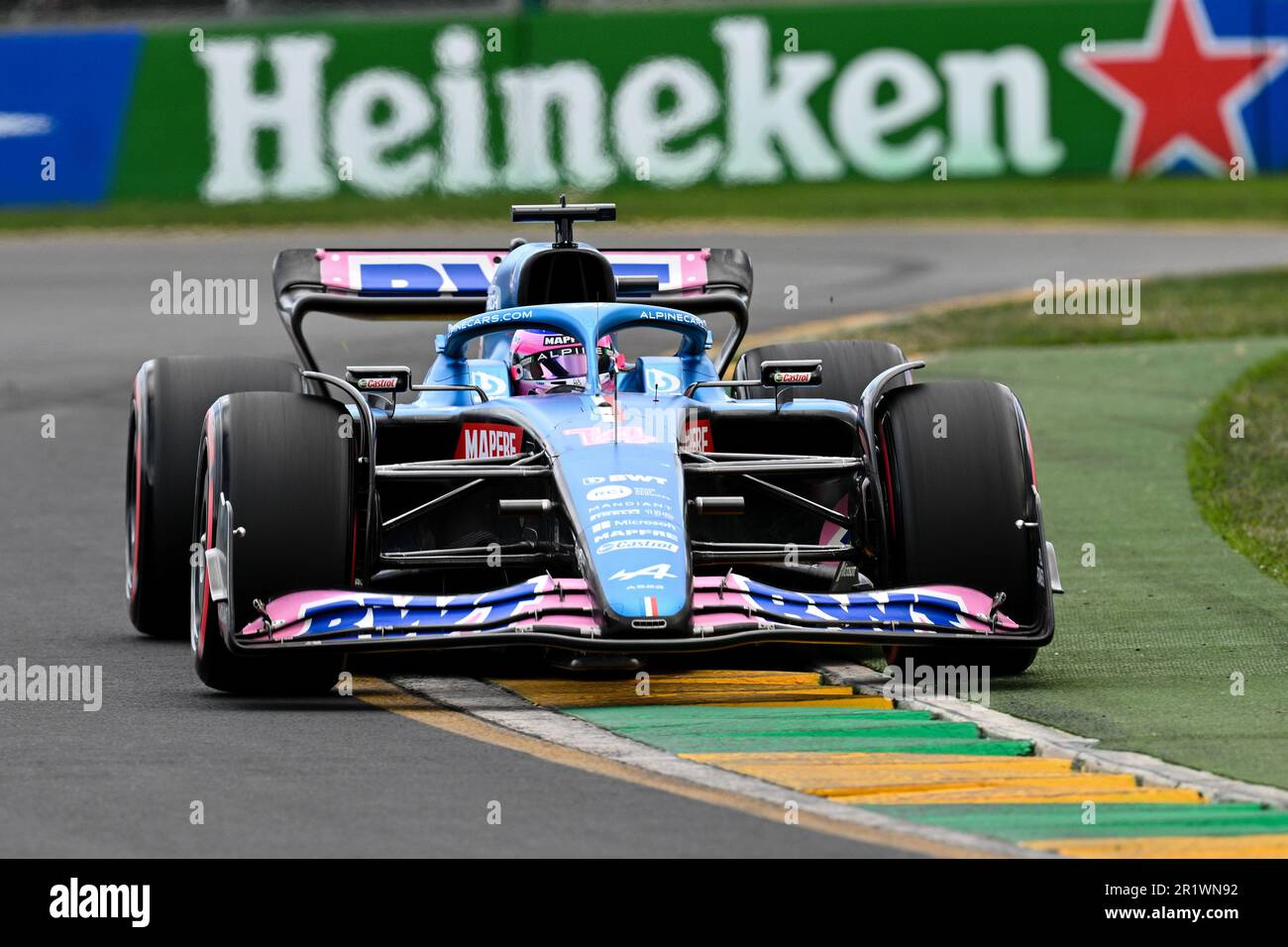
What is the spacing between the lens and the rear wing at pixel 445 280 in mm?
11047

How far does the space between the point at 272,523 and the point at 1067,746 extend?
2564 mm

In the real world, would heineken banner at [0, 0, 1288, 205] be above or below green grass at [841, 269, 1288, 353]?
above

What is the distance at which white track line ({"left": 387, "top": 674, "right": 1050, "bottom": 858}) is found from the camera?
6531mm

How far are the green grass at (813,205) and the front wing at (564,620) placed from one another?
1982cm

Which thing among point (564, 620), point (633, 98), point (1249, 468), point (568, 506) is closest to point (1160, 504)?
point (1249, 468)

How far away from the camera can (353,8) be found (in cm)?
3109

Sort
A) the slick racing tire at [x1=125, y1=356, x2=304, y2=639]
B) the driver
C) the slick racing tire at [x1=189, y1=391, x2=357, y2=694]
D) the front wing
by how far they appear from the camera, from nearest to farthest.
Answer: the front wing → the slick racing tire at [x1=189, y1=391, x2=357, y2=694] → the driver → the slick racing tire at [x1=125, y1=356, x2=304, y2=639]

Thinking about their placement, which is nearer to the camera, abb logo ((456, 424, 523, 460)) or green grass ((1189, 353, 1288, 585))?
abb logo ((456, 424, 523, 460))

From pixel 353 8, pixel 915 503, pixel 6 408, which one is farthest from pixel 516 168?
pixel 915 503

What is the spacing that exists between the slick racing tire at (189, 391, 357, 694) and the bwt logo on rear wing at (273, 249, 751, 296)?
2506mm

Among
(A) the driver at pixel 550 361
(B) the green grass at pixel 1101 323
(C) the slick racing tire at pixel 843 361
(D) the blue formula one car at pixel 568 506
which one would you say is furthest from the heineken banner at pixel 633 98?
(D) the blue formula one car at pixel 568 506

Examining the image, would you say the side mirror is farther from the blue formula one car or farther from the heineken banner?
the heineken banner

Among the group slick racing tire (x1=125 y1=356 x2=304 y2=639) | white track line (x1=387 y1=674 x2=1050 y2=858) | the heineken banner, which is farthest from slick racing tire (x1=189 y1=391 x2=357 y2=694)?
the heineken banner
